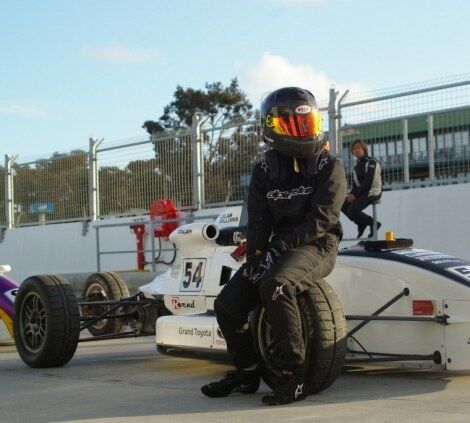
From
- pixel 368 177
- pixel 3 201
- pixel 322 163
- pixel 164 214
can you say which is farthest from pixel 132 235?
pixel 322 163

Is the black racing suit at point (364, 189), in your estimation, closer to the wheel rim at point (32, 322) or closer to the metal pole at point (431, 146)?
the metal pole at point (431, 146)

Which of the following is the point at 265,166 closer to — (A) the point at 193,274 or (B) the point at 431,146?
(A) the point at 193,274

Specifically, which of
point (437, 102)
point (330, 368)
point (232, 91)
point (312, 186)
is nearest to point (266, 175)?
point (312, 186)

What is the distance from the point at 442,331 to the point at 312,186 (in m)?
1.20

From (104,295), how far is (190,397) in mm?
3611

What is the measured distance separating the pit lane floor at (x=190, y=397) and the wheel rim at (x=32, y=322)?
21 cm

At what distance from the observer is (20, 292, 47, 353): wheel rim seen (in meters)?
7.62

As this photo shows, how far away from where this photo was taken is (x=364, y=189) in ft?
38.7

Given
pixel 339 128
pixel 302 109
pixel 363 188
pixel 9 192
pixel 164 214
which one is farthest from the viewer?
pixel 9 192

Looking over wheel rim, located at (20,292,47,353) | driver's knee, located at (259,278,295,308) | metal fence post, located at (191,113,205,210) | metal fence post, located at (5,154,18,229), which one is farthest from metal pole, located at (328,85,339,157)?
metal fence post, located at (5,154,18,229)

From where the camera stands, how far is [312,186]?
Answer: 5.69 meters

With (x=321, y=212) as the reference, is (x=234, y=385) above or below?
below

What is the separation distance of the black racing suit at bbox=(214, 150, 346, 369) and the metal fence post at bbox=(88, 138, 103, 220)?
13026 millimetres

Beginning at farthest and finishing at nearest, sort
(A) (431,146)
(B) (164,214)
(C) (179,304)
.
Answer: (B) (164,214), (A) (431,146), (C) (179,304)
